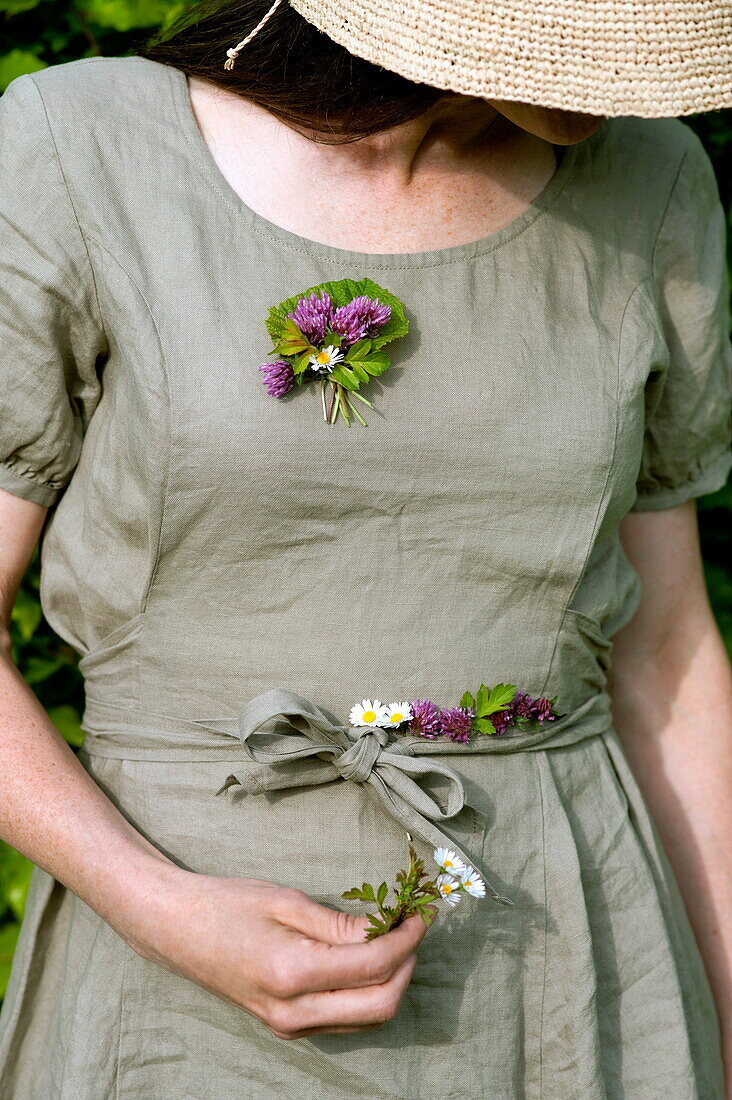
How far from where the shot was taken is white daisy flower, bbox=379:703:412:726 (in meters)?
1.20

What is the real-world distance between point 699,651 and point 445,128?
0.80m

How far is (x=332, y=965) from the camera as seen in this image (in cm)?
100

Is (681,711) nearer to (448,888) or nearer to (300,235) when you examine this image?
(448,888)

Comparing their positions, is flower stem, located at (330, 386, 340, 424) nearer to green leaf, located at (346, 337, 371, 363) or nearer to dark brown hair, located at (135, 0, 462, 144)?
green leaf, located at (346, 337, 371, 363)

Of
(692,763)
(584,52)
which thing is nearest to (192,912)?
(692,763)

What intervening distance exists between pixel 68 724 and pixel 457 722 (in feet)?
2.79

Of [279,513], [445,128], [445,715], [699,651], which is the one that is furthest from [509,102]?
[699,651]

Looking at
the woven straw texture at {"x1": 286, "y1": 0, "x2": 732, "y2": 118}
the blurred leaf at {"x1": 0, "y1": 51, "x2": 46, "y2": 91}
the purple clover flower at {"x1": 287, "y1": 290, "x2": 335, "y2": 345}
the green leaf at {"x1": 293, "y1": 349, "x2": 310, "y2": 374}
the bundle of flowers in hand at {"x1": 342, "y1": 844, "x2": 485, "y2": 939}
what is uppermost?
the blurred leaf at {"x1": 0, "y1": 51, "x2": 46, "y2": 91}

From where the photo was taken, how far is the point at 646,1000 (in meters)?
1.30

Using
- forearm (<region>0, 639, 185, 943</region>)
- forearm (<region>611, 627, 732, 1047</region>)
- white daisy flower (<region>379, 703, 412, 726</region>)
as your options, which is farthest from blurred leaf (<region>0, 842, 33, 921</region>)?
forearm (<region>611, 627, 732, 1047</region>)

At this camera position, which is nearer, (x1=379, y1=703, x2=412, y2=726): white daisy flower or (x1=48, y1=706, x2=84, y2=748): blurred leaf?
(x1=379, y1=703, x2=412, y2=726): white daisy flower

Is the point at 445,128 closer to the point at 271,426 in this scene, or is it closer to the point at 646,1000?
the point at 271,426

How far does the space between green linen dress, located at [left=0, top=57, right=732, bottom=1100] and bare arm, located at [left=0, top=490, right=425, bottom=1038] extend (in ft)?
0.28

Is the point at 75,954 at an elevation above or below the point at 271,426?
below
